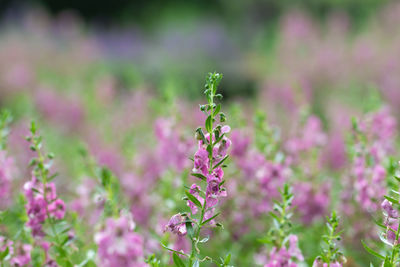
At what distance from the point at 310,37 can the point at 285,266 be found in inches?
340

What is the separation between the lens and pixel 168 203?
8.71 ft

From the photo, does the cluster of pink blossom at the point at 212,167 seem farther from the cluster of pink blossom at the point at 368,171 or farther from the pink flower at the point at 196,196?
the cluster of pink blossom at the point at 368,171

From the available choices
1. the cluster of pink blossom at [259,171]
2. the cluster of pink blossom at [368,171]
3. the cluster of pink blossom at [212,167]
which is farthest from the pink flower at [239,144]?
the cluster of pink blossom at [212,167]

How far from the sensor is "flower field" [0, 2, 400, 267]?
5.43 feet

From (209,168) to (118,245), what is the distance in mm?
350

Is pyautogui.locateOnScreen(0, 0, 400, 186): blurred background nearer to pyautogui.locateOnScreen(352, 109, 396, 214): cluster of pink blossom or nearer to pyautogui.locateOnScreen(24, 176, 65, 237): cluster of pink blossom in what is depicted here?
pyautogui.locateOnScreen(352, 109, 396, 214): cluster of pink blossom

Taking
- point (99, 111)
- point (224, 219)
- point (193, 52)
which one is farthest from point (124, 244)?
point (193, 52)

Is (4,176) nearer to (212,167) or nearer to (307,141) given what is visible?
(212,167)

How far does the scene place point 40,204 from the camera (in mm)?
1894

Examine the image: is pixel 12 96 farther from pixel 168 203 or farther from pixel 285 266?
pixel 285 266

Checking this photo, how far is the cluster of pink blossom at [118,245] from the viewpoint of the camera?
1460mm

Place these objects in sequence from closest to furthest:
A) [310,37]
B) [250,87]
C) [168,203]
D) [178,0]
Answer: [168,203], [310,37], [250,87], [178,0]

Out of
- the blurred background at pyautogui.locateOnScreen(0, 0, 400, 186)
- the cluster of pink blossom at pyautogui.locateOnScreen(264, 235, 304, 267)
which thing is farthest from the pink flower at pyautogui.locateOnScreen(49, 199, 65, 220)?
the blurred background at pyautogui.locateOnScreen(0, 0, 400, 186)

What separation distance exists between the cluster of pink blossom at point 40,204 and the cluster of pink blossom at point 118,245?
0.44 metres
